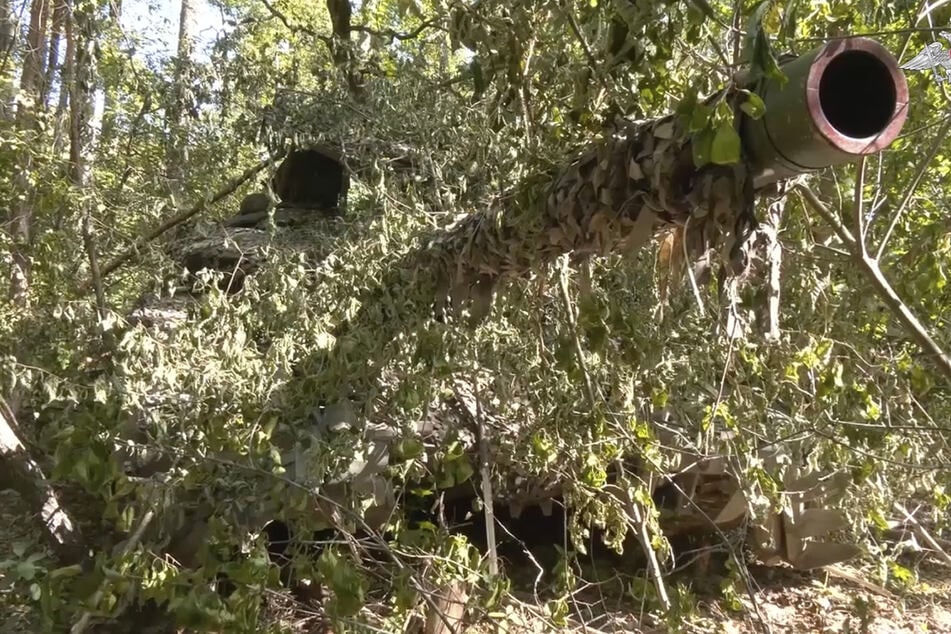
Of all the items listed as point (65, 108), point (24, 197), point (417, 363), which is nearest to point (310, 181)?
point (65, 108)

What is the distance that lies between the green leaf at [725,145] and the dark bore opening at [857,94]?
0.19m

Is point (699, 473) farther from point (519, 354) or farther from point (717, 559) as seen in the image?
point (519, 354)

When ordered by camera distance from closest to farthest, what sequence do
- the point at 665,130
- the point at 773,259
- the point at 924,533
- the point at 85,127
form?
the point at 665,130
the point at 773,259
the point at 924,533
the point at 85,127

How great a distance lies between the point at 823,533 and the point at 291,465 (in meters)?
3.73

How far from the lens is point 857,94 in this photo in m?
1.39

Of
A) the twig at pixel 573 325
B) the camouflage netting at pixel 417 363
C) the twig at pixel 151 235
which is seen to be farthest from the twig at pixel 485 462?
the twig at pixel 151 235

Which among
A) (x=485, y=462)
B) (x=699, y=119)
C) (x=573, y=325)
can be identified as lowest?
(x=485, y=462)

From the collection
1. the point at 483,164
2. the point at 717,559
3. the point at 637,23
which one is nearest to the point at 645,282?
the point at 483,164

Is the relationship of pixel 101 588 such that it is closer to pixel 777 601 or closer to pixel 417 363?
pixel 417 363

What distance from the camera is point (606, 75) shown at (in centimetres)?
216

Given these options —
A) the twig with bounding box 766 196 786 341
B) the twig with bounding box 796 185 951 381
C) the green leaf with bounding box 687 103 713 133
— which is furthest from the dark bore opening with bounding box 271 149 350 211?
the green leaf with bounding box 687 103 713 133

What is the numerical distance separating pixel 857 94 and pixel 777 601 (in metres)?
4.84

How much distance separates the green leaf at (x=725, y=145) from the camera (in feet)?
4.22

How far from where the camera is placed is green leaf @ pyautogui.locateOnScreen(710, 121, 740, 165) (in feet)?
4.22
